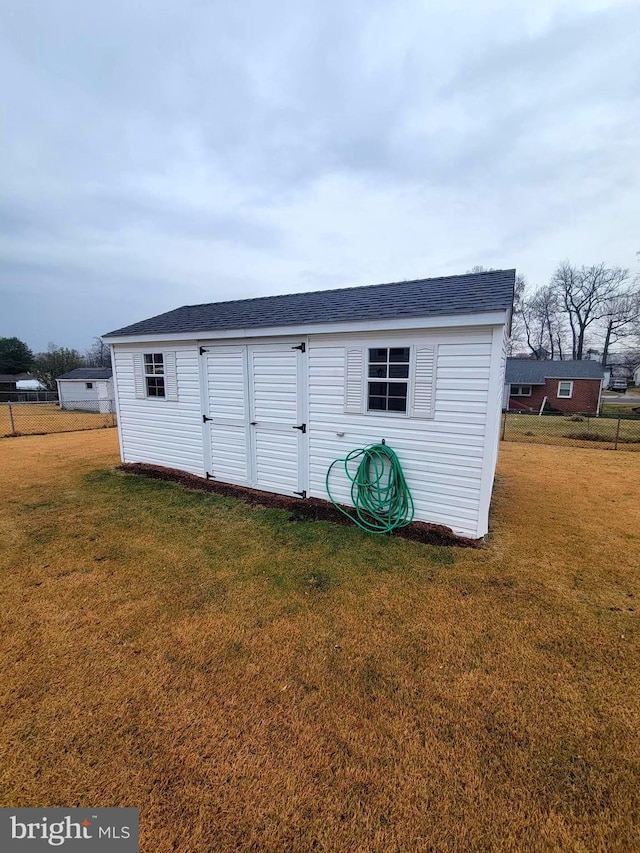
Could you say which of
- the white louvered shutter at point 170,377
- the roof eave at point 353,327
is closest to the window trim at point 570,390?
the roof eave at point 353,327

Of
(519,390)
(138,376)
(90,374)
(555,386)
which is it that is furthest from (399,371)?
(90,374)

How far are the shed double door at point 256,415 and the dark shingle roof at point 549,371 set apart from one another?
81.1ft

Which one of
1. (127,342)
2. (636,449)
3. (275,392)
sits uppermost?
(127,342)

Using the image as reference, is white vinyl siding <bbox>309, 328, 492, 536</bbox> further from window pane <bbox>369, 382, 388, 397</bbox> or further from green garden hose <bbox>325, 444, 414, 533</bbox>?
window pane <bbox>369, 382, 388, 397</bbox>

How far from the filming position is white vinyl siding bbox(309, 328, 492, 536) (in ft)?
13.4

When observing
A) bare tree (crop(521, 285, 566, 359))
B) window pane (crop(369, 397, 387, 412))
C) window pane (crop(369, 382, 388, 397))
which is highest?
bare tree (crop(521, 285, 566, 359))

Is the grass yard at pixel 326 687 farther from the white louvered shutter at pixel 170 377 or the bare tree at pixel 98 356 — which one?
the bare tree at pixel 98 356

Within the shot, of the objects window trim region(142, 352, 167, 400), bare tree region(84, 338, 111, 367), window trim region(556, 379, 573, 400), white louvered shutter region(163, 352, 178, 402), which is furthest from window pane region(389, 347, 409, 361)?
A: bare tree region(84, 338, 111, 367)

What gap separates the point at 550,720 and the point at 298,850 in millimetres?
1535

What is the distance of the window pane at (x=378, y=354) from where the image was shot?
458 centimetres

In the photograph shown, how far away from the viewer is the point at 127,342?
23.0 ft

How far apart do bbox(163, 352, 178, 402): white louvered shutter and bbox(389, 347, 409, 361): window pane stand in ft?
13.7

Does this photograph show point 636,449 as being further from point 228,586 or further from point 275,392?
point 228,586

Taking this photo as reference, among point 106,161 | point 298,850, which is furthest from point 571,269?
point 298,850
